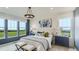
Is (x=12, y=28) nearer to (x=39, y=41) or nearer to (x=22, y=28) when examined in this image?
(x=22, y=28)

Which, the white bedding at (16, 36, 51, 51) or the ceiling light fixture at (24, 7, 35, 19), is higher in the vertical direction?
the ceiling light fixture at (24, 7, 35, 19)

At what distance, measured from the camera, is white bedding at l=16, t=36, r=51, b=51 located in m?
1.27

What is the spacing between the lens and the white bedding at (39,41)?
127 cm

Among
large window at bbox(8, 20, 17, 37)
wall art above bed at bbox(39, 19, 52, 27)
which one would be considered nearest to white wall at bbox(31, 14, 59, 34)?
wall art above bed at bbox(39, 19, 52, 27)

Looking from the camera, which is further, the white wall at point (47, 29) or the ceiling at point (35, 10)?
the white wall at point (47, 29)

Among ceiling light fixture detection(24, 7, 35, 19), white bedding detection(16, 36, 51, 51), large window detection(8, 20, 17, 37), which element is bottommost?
white bedding detection(16, 36, 51, 51)

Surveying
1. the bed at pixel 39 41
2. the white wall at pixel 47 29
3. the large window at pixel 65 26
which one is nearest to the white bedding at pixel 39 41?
the bed at pixel 39 41

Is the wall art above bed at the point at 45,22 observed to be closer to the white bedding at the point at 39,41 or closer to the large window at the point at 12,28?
the white bedding at the point at 39,41

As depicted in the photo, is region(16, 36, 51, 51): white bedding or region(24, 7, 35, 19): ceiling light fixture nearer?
region(24, 7, 35, 19): ceiling light fixture

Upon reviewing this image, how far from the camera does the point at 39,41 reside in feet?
4.41

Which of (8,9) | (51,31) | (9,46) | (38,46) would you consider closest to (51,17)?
(51,31)

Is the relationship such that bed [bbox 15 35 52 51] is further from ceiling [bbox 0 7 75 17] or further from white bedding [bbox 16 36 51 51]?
ceiling [bbox 0 7 75 17]

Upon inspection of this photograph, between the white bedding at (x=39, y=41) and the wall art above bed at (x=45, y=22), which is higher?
the wall art above bed at (x=45, y=22)
